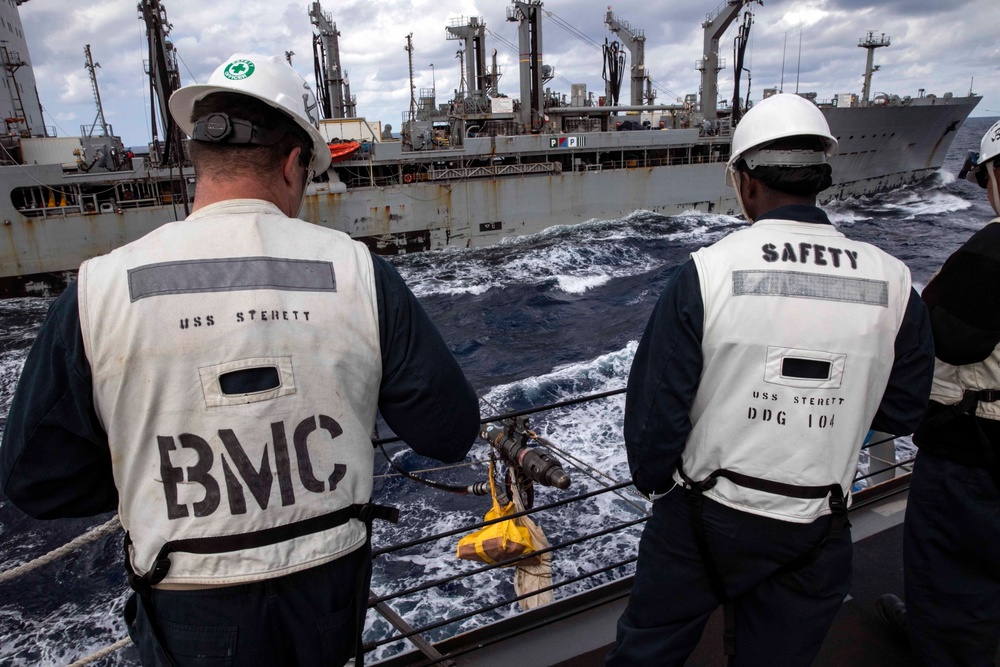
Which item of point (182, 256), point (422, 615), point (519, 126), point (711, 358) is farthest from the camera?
point (519, 126)

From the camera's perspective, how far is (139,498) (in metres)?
1.17

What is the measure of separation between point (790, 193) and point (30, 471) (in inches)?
75.1

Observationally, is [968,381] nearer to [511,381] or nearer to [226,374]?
[226,374]

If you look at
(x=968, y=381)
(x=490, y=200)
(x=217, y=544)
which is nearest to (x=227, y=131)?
(x=217, y=544)

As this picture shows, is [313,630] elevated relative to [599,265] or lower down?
elevated

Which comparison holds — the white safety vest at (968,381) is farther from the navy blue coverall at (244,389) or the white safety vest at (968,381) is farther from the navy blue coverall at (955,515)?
the navy blue coverall at (244,389)

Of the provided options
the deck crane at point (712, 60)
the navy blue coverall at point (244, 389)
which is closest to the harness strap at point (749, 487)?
the navy blue coverall at point (244, 389)

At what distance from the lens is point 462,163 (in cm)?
2194

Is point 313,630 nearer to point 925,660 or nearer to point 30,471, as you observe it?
point 30,471

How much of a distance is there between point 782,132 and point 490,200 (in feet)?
67.9

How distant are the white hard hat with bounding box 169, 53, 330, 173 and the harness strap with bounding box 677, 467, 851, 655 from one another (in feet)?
4.34

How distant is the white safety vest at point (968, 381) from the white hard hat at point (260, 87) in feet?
6.75

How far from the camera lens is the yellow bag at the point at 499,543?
125 inches

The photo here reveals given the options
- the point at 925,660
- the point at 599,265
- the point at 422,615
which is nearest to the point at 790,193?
the point at 925,660
